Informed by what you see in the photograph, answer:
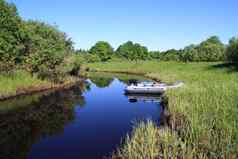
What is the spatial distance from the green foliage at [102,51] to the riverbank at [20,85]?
6792cm

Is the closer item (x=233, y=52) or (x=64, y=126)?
(x=64, y=126)

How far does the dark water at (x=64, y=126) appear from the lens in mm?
10742

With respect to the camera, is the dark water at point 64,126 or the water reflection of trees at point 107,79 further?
the water reflection of trees at point 107,79

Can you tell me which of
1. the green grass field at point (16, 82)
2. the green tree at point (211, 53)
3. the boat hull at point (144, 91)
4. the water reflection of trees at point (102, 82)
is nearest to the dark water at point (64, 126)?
the green grass field at point (16, 82)

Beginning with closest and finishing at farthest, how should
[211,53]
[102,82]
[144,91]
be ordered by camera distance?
[144,91] < [102,82] < [211,53]

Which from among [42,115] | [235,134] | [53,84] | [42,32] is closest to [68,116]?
[42,115]

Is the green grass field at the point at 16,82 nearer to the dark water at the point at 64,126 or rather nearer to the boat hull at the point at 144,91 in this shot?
the dark water at the point at 64,126

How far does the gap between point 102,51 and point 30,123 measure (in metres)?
84.5

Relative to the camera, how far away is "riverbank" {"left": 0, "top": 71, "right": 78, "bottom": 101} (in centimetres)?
2249

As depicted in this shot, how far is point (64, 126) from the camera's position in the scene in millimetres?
14930

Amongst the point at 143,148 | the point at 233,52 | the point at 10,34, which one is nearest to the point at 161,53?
the point at 233,52

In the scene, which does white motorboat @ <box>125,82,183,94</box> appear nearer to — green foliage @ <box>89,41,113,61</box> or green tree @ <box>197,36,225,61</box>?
green tree @ <box>197,36,225,61</box>

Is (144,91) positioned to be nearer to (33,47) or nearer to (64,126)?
(33,47)

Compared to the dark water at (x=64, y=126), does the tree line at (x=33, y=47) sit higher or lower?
higher
